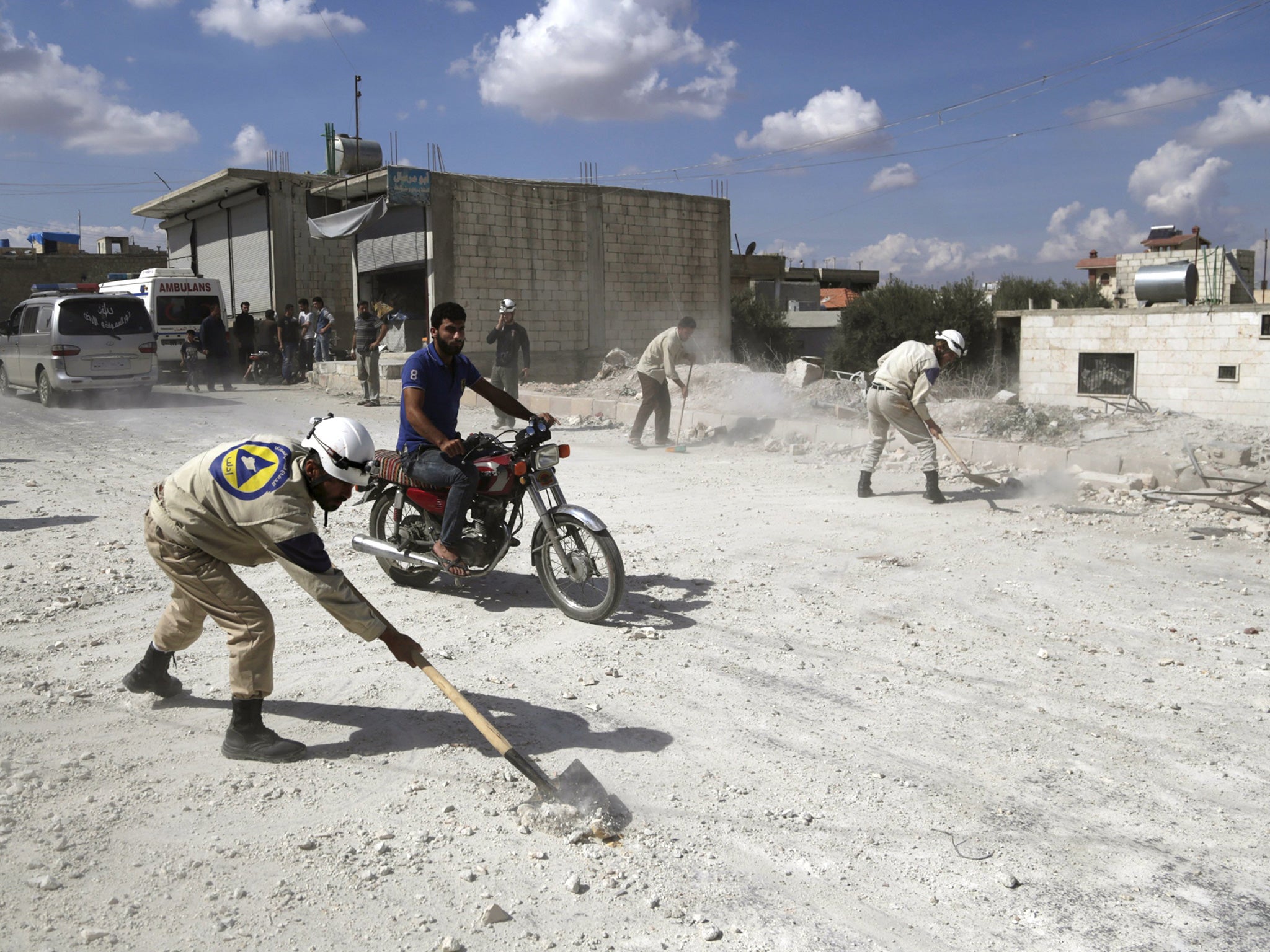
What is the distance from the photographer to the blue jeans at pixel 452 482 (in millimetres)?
5312

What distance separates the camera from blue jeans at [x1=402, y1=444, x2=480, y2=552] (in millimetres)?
5312

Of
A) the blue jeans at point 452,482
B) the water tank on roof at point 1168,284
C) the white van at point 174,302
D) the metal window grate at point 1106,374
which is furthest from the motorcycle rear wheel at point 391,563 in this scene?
the water tank on roof at point 1168,284

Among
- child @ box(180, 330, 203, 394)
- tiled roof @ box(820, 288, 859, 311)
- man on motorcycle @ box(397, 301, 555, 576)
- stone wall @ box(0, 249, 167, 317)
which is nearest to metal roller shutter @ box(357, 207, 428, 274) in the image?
child @ box(180, 330, 203, 394)

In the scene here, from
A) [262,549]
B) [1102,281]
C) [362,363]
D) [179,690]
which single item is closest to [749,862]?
[262,549]

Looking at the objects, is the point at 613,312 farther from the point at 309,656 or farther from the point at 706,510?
the point at 309,656

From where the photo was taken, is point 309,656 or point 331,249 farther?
point 331,249

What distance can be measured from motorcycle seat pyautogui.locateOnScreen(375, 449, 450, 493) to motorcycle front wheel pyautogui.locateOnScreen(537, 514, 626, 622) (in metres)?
0.69

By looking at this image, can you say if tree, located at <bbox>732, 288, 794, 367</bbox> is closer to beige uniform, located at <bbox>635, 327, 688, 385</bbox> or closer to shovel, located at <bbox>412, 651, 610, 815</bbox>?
beige uniform, located at <bbox>635, 327, 688, 385</bbox>

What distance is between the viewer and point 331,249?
2616cm

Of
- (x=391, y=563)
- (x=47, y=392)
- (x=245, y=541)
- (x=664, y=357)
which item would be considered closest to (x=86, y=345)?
(x=47, y=392)

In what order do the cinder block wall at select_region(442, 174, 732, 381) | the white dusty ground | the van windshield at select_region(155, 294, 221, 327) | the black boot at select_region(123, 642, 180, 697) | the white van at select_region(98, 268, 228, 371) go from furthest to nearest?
1. the cinder block wall at select_region(442, 174, 732, 381)
2. the van windshield at select_region(155, 294, 221, 327)
3. the white van at select_region(98, 268, 228, 371)
4. the black boot at select_region(123, 642, 180, 697)
5. the white dusty ground

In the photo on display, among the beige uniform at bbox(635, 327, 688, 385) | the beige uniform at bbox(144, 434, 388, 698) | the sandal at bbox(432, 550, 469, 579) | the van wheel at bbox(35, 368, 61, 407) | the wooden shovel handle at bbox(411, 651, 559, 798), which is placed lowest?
the wooden shovel handle at bbox(411, 651, 559, 798)

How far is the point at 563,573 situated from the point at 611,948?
307 cm

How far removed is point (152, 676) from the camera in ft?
13.5
